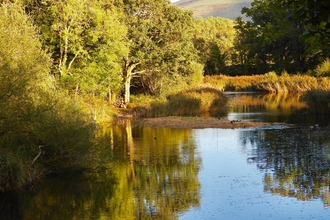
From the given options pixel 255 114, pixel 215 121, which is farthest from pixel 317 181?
pixel 255 114

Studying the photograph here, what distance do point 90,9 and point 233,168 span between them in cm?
1549

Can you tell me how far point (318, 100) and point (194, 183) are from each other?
2003 centimetres

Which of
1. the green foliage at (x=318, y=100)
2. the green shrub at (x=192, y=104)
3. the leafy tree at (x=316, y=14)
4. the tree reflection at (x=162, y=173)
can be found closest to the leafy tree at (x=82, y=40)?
the green shrub at (x=192, y=104)

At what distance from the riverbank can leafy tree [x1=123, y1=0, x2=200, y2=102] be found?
5.17m

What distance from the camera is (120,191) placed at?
1373 centimetres

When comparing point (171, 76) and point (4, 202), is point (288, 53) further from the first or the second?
point (4, 202)

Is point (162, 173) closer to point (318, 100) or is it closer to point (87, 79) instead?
point (87, 79)

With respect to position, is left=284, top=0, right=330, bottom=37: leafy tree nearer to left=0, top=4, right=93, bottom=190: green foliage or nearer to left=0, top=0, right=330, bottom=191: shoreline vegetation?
left=0, top=0, right=330, bottom=191: shoreline vegetation

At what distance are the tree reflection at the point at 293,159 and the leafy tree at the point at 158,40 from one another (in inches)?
450

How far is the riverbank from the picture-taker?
89.2 feet

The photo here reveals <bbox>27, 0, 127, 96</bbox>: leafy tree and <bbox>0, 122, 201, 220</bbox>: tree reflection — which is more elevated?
<bbox>27, 0, 127, 96</bbox>: leafy tree

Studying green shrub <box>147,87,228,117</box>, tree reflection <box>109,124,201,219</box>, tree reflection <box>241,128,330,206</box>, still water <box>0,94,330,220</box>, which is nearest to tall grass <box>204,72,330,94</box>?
green shrub <box>147,87,228,117</box>

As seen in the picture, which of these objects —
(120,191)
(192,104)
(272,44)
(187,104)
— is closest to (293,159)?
(120,191)

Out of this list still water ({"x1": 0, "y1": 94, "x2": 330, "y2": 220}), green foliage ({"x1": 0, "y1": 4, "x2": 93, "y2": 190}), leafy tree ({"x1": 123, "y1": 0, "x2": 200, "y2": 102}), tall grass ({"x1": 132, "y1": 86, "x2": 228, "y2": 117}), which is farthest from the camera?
leafy tree ({"x1": 123, "y1": 0, "x2": 200, "y2": 102})
